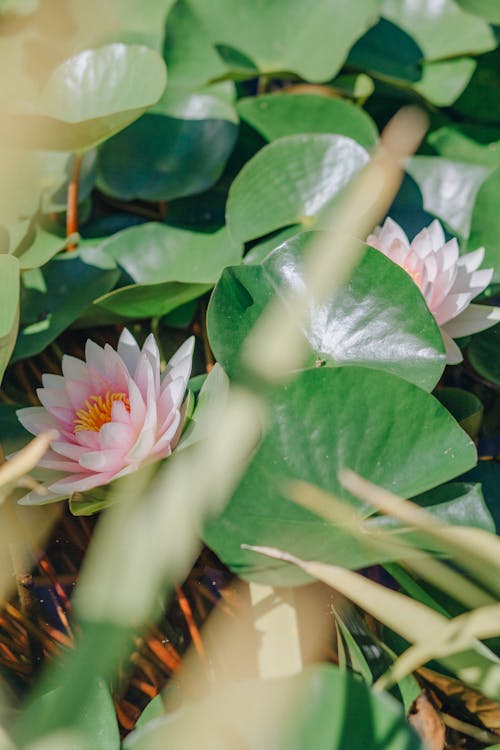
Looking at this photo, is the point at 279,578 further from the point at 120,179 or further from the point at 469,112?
the point at 469,112

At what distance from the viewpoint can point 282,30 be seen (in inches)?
49.2

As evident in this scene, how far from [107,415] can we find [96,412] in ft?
0.04

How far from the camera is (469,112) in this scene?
1.29 m

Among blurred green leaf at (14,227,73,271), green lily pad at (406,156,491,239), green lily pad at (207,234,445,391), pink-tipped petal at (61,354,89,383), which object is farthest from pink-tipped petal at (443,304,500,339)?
blurred green leaf at (14,227,73,271)

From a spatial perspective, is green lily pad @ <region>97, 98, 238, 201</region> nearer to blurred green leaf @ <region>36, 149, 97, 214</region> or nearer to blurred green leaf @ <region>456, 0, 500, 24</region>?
blurred green leaf @ <region>36, 149, 97, 214</region>

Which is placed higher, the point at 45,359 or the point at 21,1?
the point at 21,1

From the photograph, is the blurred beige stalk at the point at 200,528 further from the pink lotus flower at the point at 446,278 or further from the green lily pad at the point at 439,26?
the green lily pad at the point at 439,26

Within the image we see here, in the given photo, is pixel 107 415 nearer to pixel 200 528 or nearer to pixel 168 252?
pixel 200 528

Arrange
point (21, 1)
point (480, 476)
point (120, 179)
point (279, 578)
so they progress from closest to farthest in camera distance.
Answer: point (279, 578), point (480, 476), point (120, 179), point (21, 1)

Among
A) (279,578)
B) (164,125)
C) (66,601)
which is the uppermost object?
(164,125)

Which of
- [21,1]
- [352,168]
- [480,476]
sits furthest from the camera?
[21,1]

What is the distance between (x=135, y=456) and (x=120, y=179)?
0.60 meters

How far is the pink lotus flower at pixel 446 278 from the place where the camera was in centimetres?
86

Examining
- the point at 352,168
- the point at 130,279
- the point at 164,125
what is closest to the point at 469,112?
the point at 352,168
